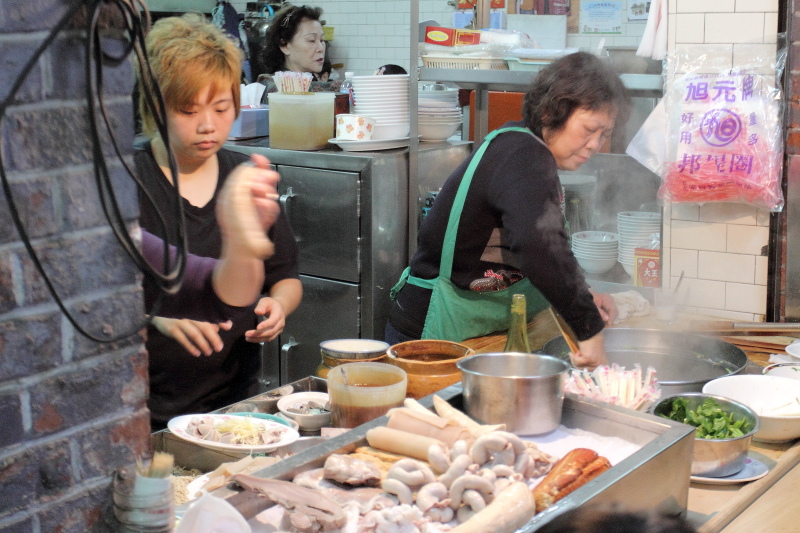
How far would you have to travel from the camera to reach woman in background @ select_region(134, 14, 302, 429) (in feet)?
7.59

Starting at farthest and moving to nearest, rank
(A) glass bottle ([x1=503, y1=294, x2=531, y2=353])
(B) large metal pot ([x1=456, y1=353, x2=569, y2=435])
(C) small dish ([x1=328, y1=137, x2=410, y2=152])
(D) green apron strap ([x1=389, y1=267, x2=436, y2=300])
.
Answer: (C) small dish ([x1=328, y1=137, x2=410, y2=152])
(D) green apron strap ([x1=389, y1=267, x2=436, y2=300])
(A) glass bottle ([x1=503, y1=294, x2=531, y2=353])
(B) large metal pot ([x1=456, y1=353, x2=569, y2=435])

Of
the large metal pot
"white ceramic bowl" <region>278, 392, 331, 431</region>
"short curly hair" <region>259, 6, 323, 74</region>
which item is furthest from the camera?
"short curly hair" <region>259, 6, 323, 74</region>

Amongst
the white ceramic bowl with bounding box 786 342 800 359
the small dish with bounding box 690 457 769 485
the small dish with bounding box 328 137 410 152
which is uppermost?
the small dish with bounding box 328 137 410 152

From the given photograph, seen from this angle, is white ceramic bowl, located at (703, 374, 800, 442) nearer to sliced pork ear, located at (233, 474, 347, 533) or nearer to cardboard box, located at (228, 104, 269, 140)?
sliced pork ear, located at (233, 474, 347, 533)

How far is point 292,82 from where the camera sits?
4.28m

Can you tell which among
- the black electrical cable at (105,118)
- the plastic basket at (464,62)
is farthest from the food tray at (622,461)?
the plastic basket at (464,62)

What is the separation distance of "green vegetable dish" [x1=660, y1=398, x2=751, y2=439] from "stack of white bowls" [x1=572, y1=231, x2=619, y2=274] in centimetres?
185

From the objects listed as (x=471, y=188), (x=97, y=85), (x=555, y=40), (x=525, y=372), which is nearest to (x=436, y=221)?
(x=471, y=188)

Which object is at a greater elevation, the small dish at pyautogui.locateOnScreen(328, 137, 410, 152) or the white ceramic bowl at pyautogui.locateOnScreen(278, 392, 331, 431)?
the small dish at pyautogui.locateOnScreen(328, 137, 410, 152)

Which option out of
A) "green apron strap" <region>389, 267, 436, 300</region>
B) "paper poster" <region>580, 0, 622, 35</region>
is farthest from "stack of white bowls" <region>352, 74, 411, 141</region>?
"paper poster" <region>580, 0, 622, 35</region>

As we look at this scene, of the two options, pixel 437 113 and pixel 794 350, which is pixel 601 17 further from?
pixel 794 350

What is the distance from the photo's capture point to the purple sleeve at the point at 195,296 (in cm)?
192

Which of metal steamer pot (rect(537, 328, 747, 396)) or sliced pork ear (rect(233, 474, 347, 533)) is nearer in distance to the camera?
sliced pork ear (rect(233, 474, 347, 533))

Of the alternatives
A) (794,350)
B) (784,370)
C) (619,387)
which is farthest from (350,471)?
(794,350)
